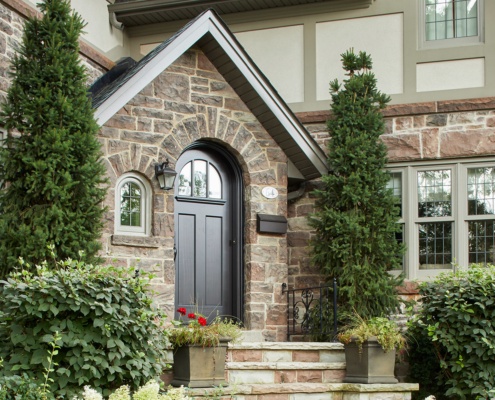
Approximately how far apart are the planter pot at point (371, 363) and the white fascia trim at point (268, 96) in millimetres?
3025

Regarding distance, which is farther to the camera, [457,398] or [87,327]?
[457,398]

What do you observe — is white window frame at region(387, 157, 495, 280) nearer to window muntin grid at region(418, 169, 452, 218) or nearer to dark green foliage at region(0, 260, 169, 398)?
window muntin grid at region(418, 169, 452, 218)

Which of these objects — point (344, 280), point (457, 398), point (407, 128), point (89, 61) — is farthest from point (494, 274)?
point (89, 61)

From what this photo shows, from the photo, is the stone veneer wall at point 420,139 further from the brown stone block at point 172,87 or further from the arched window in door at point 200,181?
the brown stone block at point 172,87

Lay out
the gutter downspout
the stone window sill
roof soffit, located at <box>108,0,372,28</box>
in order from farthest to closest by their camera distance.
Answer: the gutter downspout < roof soffit, located at <box>108,0,372,28</box> < the stone window sill

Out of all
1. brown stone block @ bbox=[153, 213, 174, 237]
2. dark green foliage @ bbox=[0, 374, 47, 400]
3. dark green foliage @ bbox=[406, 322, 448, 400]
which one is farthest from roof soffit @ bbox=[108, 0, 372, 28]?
dark green foliage @ bbox=[0, 374, 47, 400]

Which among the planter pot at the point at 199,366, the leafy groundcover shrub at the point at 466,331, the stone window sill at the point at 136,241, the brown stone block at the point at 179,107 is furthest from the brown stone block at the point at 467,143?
the planter pot at the point at 199,366

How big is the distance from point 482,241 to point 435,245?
605 mm

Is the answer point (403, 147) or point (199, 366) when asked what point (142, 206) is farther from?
point (403, 147)

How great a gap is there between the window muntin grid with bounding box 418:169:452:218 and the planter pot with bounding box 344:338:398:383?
3116mm

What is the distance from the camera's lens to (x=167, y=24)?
491 inches

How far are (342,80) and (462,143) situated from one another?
1.90 meters

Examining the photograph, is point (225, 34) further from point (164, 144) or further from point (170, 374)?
point (170, 374)

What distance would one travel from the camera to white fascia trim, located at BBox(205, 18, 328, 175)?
10.1 m
